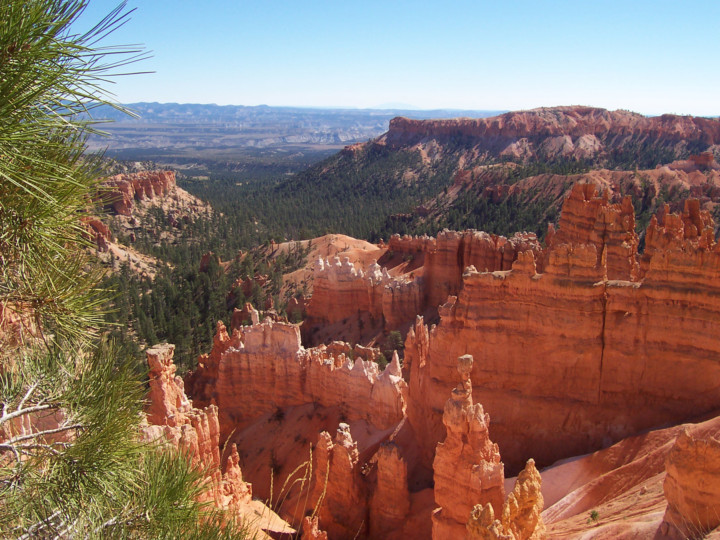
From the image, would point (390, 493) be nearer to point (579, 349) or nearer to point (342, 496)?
point (342, 496)

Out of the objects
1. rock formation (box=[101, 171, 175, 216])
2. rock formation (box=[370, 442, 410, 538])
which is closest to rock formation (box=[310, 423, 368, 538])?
rock formation (box=[370, 442, 410, 538])

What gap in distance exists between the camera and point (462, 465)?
39.0ft

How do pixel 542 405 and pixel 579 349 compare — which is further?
pixel 542 405

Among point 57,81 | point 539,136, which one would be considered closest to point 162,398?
point 57,81

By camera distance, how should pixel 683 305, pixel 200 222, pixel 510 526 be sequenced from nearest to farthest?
pixel 510 526 < pixel 683 305 < pixel 200 222

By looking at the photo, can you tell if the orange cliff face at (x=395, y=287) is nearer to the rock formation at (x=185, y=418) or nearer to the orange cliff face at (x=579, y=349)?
the orange cliff face at (x=579, y=349)

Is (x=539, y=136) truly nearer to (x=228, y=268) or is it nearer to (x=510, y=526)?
(x=228, y=268)

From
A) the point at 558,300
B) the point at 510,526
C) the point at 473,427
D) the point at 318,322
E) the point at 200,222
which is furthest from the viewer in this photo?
the point at 200,222

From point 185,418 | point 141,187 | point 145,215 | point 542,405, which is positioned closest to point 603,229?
point 542,405

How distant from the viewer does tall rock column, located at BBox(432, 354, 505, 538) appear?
11500 mm

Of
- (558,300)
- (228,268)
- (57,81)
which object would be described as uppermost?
(57,81)

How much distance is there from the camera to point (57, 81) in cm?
461

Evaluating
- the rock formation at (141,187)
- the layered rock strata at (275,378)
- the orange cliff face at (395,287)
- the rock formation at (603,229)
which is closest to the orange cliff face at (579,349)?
the rock formation at (603,229)

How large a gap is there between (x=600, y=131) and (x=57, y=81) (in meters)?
138
